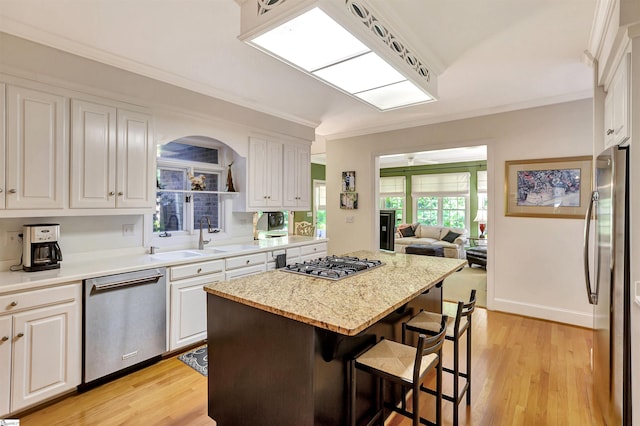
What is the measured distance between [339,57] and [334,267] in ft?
4.49

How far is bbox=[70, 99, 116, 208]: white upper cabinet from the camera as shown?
2.39 m

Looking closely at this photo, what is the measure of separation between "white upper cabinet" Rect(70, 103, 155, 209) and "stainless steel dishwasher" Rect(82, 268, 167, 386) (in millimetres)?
667

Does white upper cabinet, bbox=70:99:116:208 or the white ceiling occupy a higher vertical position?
the white ceiling

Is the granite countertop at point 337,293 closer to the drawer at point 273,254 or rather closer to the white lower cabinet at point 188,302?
the white lower cabinet at point 188,302

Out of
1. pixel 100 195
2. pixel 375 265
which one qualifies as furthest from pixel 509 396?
pixel 100 195

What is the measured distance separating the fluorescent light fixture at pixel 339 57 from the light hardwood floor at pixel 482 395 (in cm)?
223

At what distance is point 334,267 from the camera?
225cm

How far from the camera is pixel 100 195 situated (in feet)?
8.32

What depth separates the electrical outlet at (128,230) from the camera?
2936 millimetres

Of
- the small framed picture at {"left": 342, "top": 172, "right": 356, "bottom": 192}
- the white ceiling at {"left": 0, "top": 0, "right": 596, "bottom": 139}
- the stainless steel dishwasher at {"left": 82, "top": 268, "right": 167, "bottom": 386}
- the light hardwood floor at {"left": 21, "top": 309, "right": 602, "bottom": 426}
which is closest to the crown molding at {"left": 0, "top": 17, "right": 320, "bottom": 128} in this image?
the white ceiling at {"left": 0, "top": 0, "right": 596, "bottom": 139}

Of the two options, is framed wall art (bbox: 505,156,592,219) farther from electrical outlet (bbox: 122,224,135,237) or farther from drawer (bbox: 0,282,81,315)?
drawer (bbox: 0,282,81,315)

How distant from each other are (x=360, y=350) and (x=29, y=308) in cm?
207

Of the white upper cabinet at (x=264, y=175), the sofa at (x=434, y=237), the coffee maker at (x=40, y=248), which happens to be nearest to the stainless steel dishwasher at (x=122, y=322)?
the coffee maker at (x=40, y=248)

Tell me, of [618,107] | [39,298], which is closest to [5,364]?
[39,298]
